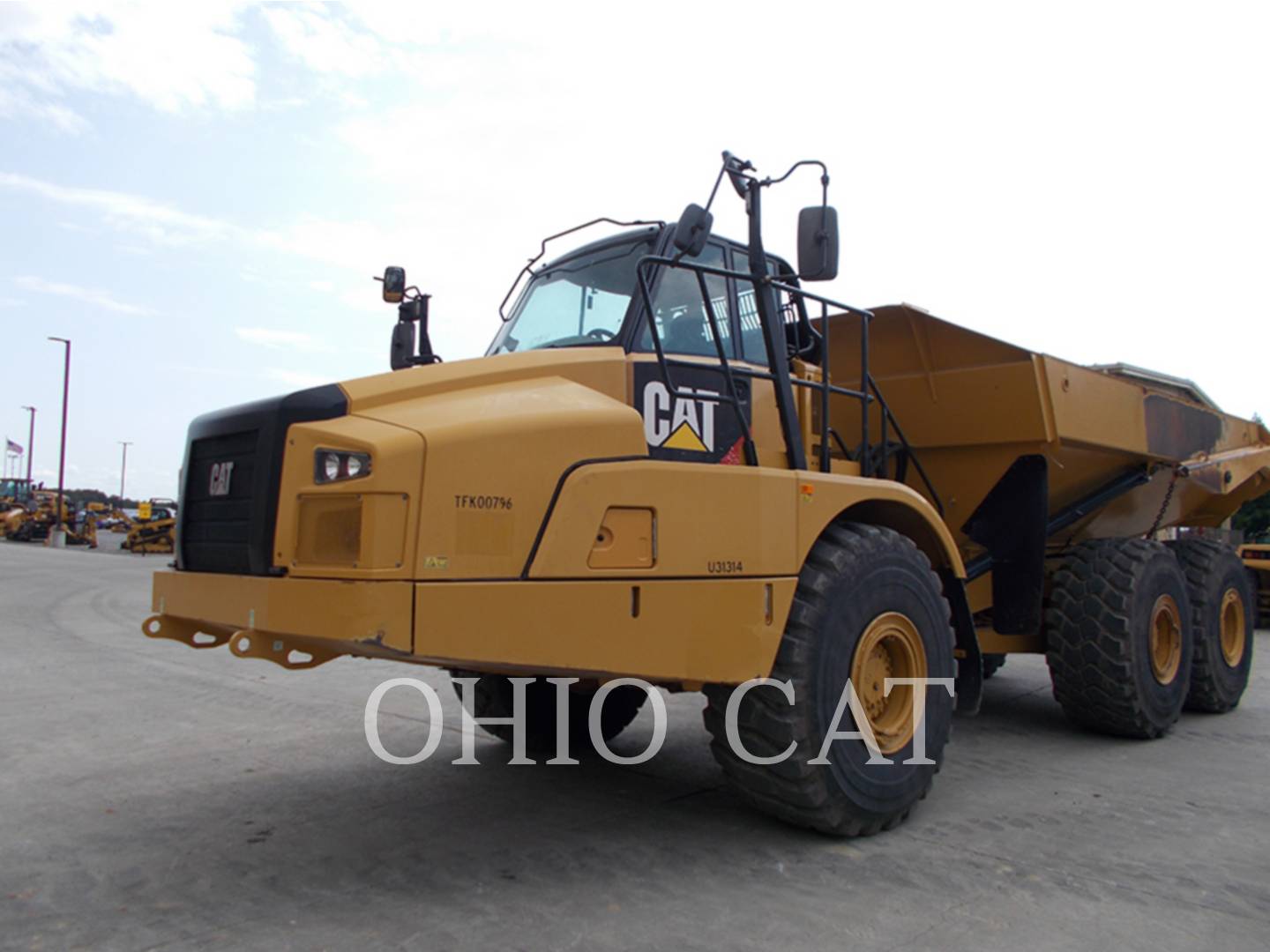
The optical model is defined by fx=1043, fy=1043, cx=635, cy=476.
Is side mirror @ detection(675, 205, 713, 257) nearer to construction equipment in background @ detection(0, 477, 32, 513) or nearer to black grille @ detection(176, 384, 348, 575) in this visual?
black grille @ detection(176, 384, 348, 575)

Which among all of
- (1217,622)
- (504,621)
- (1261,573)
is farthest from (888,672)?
(1261,573)

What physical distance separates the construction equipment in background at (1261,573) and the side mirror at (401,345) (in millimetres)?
14803

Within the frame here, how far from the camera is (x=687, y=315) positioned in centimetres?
453

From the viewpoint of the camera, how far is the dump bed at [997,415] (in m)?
6.20

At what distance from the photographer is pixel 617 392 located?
4.12 metres

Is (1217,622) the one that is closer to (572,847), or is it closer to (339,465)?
(572,847)

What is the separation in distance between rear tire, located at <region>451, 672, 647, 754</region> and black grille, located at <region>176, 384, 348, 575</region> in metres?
1.93

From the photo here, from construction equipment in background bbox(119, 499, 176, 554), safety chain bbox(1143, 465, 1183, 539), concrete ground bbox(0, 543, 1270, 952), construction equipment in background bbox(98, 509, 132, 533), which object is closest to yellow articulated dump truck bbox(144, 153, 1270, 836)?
concrete ground bbox(0, 543, 1270, 952)

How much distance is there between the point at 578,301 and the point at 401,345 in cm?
111

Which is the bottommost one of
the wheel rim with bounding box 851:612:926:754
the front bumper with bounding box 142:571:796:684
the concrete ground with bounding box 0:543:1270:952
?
the concrete ground with bounding box 0:543:1270:952

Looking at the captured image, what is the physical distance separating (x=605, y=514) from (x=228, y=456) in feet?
4.75

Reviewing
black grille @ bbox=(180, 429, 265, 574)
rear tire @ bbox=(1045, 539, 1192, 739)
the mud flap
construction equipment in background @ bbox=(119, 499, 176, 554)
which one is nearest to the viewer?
black grille @ bbox=(180, 429, 265, 574)

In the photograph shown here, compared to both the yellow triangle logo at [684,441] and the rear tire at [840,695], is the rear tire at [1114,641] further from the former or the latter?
the yellow triangle logo at [684,441]

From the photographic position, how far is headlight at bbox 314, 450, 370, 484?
11.1 ft
